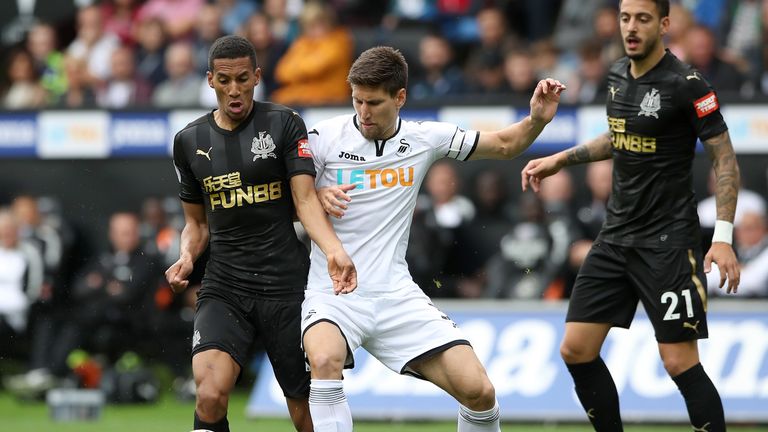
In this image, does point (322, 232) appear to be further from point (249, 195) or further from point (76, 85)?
point (76, 85)

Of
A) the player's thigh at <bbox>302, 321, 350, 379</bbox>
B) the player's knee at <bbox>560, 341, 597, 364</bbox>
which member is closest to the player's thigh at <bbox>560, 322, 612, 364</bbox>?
the player's knee at <bbox>560, 341, 597, 364</bbox>

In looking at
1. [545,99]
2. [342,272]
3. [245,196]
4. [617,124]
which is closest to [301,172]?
[245,196]

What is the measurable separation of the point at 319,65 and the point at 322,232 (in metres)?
6.93

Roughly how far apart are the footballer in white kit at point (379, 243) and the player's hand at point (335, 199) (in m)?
0.15

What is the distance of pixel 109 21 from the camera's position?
55.0ft

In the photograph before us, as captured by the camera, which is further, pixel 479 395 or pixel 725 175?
pixel 725 175

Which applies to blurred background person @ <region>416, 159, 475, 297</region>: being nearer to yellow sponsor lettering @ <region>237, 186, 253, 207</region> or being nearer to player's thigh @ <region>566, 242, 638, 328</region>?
player's thigh @ <region>566, 242, 638, 328</region>

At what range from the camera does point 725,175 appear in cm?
746

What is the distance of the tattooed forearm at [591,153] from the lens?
26.6 ft

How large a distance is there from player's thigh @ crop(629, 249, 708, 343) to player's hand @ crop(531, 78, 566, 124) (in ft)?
3.20

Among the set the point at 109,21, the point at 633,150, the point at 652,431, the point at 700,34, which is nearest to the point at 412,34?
the point at 700,34

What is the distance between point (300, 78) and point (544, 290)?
3.58 m

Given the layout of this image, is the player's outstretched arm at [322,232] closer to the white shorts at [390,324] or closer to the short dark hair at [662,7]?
the white shorts at [390,324]

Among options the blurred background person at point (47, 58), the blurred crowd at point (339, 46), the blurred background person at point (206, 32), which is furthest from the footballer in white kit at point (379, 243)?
the blurred background person at point (47, 58)
